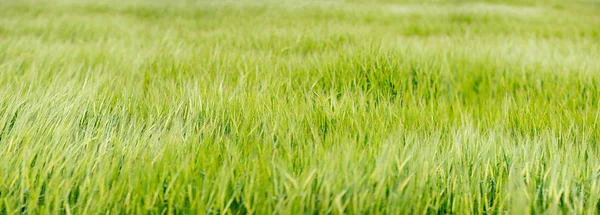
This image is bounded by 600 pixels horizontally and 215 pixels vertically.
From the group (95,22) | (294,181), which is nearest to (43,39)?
(95,22)

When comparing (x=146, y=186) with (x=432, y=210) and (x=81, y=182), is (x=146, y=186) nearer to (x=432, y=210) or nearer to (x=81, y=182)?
(x=81, y=182)

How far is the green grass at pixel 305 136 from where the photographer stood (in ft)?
2.84

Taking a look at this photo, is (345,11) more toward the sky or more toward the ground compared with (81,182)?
more toward the sky

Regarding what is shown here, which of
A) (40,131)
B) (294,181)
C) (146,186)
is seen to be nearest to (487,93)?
(294,181)

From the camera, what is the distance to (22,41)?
8.83ft

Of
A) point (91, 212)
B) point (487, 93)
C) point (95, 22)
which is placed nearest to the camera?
point (91, 212)

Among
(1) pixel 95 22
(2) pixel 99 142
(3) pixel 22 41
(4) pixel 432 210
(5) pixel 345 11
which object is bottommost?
(4) pixel 432 210

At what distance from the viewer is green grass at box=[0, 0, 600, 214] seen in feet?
2.84

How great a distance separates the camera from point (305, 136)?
1.19 meters

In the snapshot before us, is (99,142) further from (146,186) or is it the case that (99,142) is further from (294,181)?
(294,181)

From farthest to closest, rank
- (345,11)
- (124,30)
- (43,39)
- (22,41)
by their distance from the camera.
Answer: (345,11) < (124,30) < (43,39) < (22,41)

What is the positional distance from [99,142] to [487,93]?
1422 mm

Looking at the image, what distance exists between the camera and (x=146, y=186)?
0.90m

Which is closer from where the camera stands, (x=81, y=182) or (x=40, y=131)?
(x=81, y=182)
